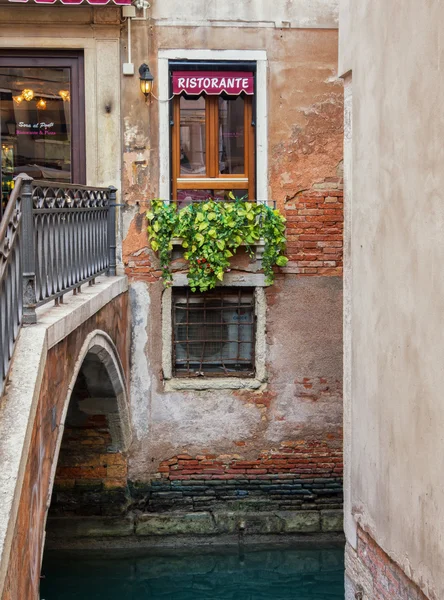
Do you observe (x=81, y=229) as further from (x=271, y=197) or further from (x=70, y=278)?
(x=271, y=197)

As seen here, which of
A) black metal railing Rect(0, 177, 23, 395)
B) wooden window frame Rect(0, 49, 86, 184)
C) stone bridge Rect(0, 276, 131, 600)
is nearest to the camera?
stone bridge Rect(0, 276, 131, 600)

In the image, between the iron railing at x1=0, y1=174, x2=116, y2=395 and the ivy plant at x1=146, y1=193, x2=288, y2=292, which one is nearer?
the iron railing at x1=0, y1=174, x2=116, y2=395

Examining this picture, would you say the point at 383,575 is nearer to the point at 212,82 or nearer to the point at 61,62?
the point at 212,82

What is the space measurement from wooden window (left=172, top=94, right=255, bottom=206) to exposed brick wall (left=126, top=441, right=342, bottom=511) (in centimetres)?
235

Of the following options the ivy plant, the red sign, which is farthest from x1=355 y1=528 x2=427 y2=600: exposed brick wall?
the red sign

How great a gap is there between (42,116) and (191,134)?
1.33 m

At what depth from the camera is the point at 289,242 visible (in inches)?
329

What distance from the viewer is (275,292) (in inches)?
332

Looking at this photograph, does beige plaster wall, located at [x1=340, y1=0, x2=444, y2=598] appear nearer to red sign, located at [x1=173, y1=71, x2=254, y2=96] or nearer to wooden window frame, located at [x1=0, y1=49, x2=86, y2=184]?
red sign, located at [x1=173, y1=71, x2=254, y2=96]

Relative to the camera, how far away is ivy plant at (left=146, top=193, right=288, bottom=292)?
809 cm

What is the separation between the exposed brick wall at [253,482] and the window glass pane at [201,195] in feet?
7.43

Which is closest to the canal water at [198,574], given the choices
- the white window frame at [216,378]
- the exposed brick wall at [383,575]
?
the white window frame at [216,378]

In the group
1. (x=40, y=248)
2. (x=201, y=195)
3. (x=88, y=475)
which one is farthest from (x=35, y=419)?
(x=88, y=475)

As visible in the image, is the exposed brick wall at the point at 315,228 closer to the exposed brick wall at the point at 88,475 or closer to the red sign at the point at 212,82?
the red sign at the point at 212,82
